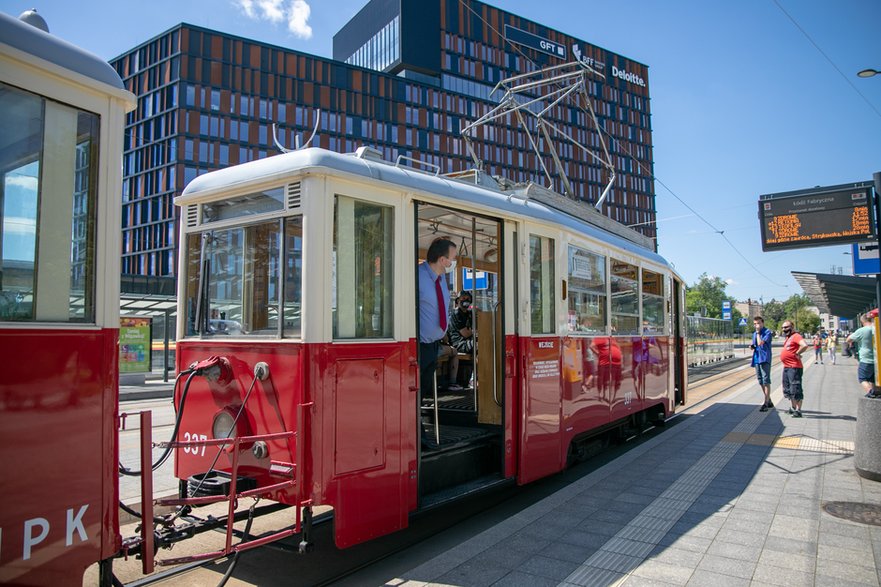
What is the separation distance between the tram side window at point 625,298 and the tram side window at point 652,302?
1.31 ft

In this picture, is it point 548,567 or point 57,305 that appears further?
point 548,567

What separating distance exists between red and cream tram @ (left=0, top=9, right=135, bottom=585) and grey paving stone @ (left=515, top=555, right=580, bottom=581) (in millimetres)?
2561

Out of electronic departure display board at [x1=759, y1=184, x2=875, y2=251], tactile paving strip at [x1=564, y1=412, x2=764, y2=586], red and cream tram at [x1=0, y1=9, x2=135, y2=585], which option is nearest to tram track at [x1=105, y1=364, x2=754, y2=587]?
red and cream tram at [x1=0, y1=9, x2=135, y2=585]

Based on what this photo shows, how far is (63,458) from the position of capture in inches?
98.6

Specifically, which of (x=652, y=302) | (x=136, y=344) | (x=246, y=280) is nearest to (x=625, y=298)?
(x=652, y=302)

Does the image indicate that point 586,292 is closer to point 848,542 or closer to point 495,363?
point 495,363

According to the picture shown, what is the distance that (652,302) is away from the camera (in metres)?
9.25

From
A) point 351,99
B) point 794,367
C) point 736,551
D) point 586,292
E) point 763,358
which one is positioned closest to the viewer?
point 736,551

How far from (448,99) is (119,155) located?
63611mm

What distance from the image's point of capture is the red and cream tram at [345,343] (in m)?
3.88

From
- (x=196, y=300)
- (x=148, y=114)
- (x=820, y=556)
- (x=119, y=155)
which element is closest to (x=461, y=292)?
(x=196, y=300)

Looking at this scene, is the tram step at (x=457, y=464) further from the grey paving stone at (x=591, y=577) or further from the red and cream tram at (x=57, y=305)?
the red and cream tram at (x=57, y=305)

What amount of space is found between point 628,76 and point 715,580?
80.9 metres

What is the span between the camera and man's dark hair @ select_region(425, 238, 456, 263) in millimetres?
5141
